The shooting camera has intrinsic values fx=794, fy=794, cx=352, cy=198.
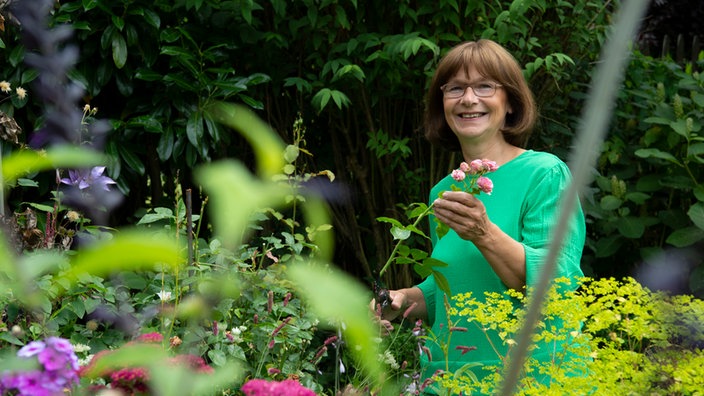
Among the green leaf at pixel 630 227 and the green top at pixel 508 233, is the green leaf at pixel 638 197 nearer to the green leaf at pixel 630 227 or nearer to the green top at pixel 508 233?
the green leaf at pixel 630 227

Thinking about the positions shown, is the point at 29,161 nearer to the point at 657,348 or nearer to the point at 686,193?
the point at 657,348

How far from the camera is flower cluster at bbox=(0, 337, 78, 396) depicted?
0.67 metres

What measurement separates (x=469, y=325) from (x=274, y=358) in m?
0.62

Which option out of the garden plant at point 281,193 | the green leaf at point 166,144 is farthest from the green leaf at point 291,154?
the green leaf at point 166,144

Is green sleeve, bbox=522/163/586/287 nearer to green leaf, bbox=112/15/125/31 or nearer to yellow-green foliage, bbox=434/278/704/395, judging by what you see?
yellow-green foliage, bbox=434/278/704/395

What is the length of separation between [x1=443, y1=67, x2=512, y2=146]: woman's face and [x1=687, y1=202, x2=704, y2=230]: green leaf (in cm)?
208

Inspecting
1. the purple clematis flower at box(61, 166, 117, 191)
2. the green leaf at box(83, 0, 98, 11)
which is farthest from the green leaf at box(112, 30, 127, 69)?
the purple clematis flower at box(61, 166, 117, 191)

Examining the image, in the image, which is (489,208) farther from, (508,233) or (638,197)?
(638,197)

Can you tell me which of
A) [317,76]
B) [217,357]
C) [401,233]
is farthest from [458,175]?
[317,76]

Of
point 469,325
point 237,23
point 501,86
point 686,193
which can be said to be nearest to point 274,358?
point 469,325

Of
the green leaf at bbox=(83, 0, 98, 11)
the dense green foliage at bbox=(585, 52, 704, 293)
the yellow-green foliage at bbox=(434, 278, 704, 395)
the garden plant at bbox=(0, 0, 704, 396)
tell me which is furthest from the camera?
the dense green foliage at bbox=(585, 52, 704, 293)

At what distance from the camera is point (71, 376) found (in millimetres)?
712

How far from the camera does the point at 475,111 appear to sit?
2383mm

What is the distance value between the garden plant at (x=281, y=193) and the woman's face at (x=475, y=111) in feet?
1.31
